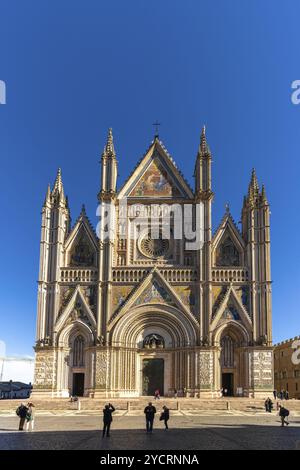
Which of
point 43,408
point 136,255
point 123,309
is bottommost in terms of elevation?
point 43,408

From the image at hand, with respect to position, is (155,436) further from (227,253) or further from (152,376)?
(227,253)

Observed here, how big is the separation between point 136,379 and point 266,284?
13708 mm

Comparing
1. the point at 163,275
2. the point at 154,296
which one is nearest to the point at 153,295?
the point at 154,296

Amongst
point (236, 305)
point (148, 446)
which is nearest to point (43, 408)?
point (236, 305)

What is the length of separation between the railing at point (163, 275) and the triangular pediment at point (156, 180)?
7.27 m

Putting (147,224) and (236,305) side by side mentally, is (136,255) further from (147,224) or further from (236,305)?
(236,305)

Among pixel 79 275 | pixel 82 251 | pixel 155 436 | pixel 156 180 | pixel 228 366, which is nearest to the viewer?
pixel 155 436

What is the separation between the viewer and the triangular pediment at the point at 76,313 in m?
47.9

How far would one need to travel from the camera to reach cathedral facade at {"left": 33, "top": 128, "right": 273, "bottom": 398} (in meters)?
46.7

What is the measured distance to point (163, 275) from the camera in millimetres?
48750

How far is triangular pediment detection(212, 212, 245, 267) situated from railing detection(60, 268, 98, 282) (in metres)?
10.7

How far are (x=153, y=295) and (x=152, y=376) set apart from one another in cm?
696

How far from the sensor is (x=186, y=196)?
51.9 metres

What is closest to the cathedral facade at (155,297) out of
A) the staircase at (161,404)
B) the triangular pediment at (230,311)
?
the triangular pediment at (230,311)
